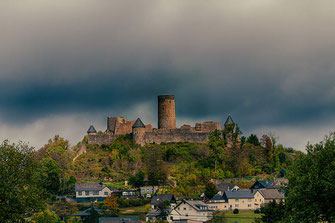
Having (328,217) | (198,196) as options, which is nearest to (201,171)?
(198,196)

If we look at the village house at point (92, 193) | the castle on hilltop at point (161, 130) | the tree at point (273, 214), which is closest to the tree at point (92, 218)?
the village house at point (92, 193)

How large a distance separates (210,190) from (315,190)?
4428cm

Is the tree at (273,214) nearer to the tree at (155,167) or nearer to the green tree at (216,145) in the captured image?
the tree at (155,167)

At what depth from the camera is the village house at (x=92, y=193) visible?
87688 millimetres

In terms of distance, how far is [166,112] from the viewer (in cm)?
10975

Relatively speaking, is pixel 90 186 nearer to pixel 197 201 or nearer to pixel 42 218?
pixel 197 201

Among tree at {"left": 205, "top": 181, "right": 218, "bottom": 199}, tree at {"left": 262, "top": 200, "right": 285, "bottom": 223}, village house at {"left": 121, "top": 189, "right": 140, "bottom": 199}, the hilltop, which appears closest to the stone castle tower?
the hilltop

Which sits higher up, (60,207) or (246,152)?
(246,152)

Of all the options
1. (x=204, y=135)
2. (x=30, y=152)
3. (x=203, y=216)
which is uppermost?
(x=204, y=135)

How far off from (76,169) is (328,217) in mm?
63295

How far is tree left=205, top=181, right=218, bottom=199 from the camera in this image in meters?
84.8

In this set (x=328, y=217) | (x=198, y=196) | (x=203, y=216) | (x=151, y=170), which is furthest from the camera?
(x=151, y=170)

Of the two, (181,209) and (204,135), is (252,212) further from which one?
(204,135)

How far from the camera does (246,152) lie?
4023 inches
